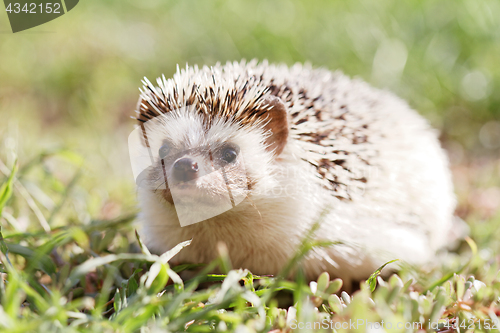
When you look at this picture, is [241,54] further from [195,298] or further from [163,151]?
[195,298]

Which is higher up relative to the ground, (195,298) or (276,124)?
(276,124)

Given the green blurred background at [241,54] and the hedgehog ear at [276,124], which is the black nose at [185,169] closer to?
the hedgehog ear at [276,124]

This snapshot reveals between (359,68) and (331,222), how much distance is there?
279 cm

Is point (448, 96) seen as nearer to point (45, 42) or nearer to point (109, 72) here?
point (109, 72)

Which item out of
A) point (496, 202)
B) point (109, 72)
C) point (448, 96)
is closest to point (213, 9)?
point (109, 72)

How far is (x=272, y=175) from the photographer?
6.32ft

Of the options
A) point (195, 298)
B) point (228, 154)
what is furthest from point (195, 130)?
point (195, 298)

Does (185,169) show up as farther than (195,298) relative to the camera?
Yes

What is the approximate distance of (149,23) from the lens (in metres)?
5.07

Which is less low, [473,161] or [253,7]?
[253,7]

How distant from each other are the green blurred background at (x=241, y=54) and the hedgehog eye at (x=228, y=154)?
1763 millimetres

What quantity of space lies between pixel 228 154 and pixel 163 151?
0.31 meters

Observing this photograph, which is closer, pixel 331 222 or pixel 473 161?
pixel 331 222

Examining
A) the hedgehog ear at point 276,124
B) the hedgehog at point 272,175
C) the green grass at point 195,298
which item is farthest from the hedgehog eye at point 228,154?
the green grass at point 195,298
